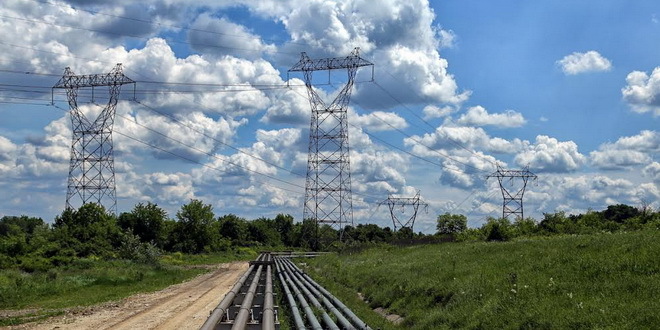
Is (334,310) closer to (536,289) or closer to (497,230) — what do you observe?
(536,289)

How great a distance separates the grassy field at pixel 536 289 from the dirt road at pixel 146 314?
6307 mm

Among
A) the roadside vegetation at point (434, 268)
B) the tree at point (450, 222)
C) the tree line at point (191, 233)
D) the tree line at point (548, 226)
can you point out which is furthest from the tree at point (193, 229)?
the tree line at point (548, 226)

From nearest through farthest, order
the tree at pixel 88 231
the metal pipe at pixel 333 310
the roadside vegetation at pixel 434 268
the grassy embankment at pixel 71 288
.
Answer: the roadside vegetation at pixel 434 268
the metal pipe at pixel 333 310
the grassy embankment at pixel 71 288
the tree at pixel 88 231

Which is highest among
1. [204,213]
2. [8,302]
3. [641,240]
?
[204,213]

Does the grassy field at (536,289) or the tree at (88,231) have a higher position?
the tree at (88,231)

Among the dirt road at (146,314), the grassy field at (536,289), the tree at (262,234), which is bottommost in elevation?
the dirt road at (146,314)

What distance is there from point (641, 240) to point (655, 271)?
152 inches

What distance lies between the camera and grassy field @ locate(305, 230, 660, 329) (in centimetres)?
1224

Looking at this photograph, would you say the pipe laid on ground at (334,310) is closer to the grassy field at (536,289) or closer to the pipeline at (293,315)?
the pipeline at (293,315)

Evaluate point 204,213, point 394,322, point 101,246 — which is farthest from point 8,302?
point 204,213

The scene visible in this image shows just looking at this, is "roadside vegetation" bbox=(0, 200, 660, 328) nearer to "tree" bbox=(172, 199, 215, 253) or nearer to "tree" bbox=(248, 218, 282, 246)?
"tree" bbox=(172, 199, 215, 253)

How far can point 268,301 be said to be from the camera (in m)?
21.6

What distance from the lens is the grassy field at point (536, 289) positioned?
12242 mm

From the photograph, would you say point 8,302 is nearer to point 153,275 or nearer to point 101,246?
point 153,275
